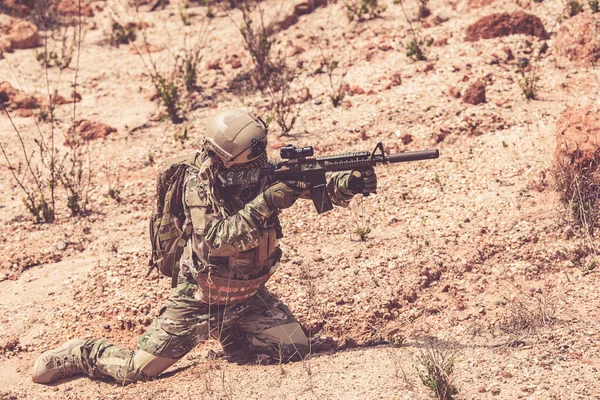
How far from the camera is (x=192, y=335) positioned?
4.61m

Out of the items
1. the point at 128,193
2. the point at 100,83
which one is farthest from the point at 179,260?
the point at 100,83

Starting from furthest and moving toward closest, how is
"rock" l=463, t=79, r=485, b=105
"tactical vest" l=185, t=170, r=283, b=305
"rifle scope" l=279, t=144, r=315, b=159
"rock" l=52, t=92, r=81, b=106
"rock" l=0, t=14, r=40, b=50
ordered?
"rock" l=0, t=14, r=40, b=50, "rock" l=52, t=92, r=81, b=106, "rock" l=463, t=79, r=485, b=105, "tactical vest" l=185, t=170, r=283, b=305, "rifle scope" l=279, t=144, r=315, b=159

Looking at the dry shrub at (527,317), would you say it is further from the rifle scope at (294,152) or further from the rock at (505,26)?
the rock at (505,26)

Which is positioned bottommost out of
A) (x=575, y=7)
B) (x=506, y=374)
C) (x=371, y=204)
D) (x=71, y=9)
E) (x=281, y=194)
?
(x=506, y=374)

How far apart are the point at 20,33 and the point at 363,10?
15.4ft

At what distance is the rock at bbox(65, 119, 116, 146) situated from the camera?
27.6 ft

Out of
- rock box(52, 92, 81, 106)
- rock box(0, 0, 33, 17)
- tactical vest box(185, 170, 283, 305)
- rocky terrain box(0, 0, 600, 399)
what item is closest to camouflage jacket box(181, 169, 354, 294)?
tactical vest box(185, 170, 283, 305)

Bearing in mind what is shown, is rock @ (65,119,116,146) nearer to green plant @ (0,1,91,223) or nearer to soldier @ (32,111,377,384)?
green plant @ (0,1,91,223)

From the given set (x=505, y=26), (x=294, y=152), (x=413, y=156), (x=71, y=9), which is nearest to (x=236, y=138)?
(x=294, y=152)

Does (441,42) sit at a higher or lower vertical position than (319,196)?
higher

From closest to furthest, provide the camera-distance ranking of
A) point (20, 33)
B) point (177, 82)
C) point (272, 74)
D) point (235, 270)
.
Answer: point (235, 270)
point (272, 74)
point (177, 82)
point (20, 33)

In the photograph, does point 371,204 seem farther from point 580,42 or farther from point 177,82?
point 177,82

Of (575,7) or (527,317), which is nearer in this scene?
(527,317)

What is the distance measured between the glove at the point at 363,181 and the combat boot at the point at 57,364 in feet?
6.48
